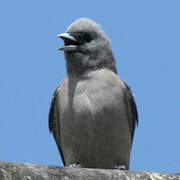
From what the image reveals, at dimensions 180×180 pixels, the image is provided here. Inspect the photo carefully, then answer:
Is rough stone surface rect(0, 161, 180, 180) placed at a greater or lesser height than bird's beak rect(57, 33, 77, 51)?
lesser

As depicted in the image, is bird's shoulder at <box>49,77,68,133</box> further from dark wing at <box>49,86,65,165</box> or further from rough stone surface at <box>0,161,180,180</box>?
rough stone surface at <box>0,161,180,180</box>

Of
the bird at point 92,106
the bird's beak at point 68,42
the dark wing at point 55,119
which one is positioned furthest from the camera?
the dark wing at point 55,119

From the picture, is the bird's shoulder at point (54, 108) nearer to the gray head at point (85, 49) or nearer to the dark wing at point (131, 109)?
the gray head at point (85, 49)

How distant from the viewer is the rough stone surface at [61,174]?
13.9 feet

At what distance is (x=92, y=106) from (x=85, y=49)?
1200mm

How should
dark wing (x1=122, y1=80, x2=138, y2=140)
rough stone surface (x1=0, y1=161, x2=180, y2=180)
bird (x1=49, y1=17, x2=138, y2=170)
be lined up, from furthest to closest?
1. dark wing (x1=122, y1=80, x2=138, y2=140)
2. bird (x1=49, y1=17, x2=138, y2=170)
3. rough stone surface (x1=0, y1=161, x2=180, y2=180)

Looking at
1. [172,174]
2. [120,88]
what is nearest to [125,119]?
[120,88]

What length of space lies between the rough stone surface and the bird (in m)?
3.10

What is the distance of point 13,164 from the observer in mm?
4297

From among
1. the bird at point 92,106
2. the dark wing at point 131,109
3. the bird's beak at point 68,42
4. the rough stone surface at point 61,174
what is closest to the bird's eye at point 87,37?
the bird at point 92,106

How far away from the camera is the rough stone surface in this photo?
4.23 m

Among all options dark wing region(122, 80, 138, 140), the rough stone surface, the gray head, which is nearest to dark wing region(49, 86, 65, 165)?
the gray head

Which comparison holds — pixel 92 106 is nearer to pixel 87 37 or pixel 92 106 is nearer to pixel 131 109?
pixel 131 109

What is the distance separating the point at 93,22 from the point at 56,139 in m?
2.37
